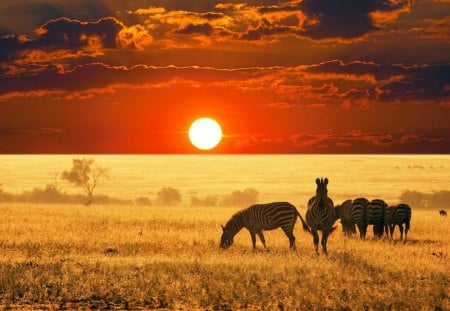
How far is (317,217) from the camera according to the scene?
Answer: 2470 cm

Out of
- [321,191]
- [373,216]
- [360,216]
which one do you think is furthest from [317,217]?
[373,216]

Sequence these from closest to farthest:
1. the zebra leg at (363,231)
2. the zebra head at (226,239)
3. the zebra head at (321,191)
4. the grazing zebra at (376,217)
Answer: the zebra head at (321,191) < the zebra head at (226,239) < the zebra leg at (363,231) < the grazing zebra at (376,217)

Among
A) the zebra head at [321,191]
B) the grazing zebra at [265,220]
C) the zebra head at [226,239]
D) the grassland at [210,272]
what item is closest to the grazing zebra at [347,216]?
the grassland at [210,272]

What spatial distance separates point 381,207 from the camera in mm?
33344

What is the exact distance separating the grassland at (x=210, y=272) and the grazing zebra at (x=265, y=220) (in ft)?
2.24

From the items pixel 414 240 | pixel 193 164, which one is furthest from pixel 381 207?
pixel 193 164

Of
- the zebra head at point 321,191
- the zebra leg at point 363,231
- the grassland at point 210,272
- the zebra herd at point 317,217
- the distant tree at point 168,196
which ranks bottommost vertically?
the grassland at point 210,272

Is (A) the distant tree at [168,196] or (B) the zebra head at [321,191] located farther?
(A) the distant tree at [168,196]

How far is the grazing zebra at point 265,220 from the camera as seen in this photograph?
2650 centimetres

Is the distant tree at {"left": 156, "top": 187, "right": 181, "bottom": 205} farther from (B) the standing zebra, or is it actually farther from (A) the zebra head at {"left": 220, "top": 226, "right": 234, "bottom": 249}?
(A) the zebra head at {"left": 220, "top": 226, "right": 234, "bottom": 249}

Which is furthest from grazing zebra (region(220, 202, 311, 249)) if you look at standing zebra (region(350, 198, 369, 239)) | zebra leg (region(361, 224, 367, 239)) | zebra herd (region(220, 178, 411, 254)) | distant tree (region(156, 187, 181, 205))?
distant tree (region(156, 187, 181, 205))

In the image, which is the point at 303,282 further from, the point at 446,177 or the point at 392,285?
the point at 446,177

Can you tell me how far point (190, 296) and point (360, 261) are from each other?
821cm

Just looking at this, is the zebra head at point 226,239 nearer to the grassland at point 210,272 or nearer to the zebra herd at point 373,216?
the grassland at point 210,272
